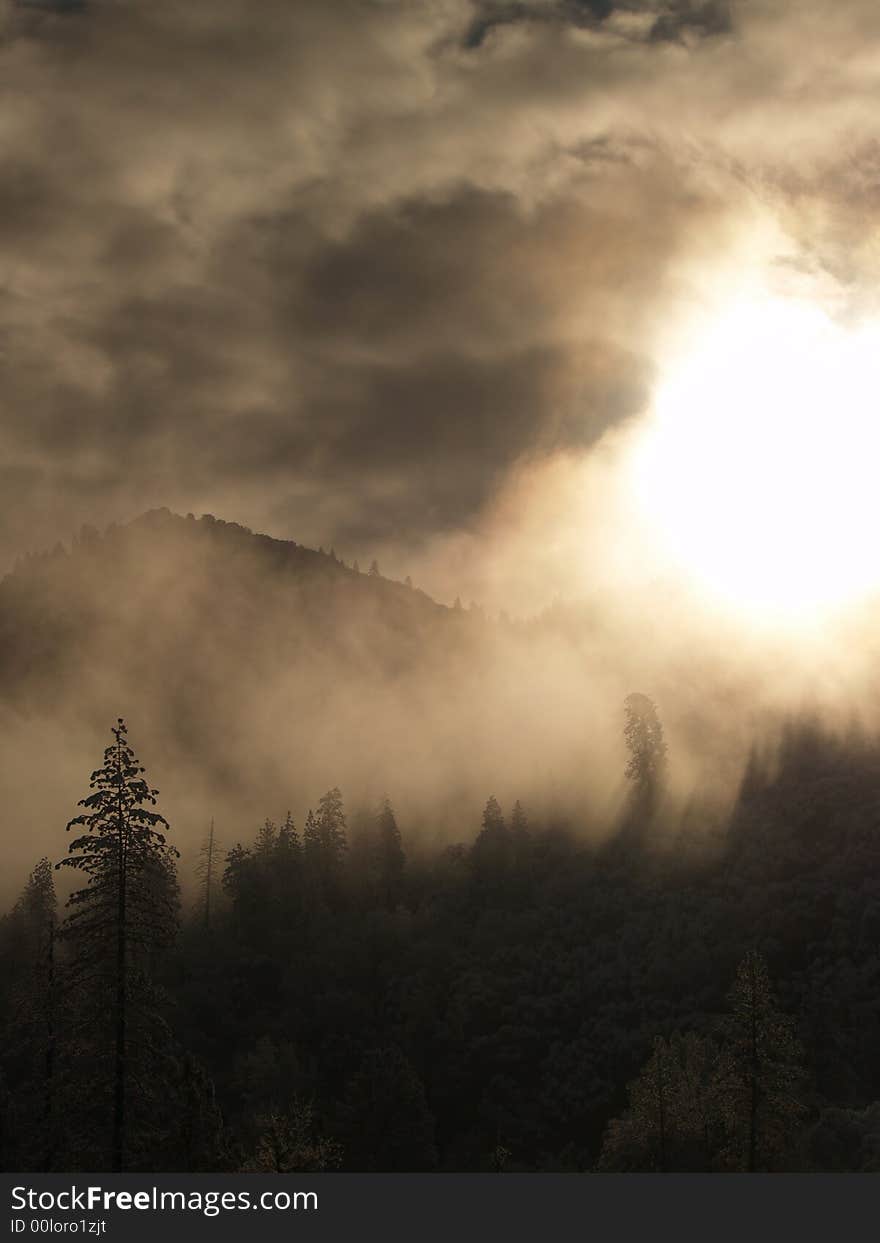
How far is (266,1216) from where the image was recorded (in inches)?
1139

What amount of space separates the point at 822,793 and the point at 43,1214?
10299 centimetres

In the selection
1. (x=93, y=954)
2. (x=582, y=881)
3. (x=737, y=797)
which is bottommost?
(x=93, y=954)

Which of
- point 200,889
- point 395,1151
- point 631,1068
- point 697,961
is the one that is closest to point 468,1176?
point 395,1151

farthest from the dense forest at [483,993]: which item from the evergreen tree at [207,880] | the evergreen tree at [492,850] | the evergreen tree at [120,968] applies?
the evergreen tree at [207,880]

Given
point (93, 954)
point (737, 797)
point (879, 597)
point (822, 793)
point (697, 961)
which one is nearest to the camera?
point (93, 954)

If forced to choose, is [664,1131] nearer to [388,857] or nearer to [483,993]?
[483,993]

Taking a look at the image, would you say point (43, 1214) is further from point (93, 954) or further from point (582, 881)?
point (582, 881)

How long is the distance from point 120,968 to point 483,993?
79.4 meters

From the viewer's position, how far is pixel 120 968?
1321 inches

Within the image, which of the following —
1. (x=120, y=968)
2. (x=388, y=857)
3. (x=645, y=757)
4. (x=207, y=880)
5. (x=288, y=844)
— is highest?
(x=645, y=757)

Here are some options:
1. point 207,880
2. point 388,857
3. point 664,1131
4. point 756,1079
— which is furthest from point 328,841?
point 756,1079

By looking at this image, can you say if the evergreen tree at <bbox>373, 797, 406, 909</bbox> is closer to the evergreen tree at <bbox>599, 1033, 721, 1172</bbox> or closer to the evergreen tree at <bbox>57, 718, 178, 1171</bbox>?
the evergreen tree at <bbox>599, 1033, 721, 1172</bbox>

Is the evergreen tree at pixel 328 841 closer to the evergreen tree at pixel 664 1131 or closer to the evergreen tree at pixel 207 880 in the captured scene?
the evergreen tree at pixel 207 880

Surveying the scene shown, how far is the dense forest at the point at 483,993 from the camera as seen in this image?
3512cm
